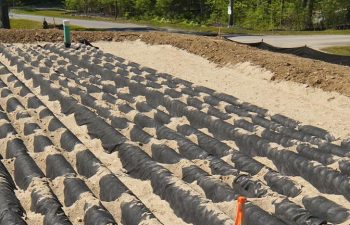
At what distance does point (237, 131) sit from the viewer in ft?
27.7

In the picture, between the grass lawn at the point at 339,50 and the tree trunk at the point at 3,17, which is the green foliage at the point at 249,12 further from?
the tree trunk at the point at 3,17

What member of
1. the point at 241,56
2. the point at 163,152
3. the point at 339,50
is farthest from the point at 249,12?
the point at 163,152

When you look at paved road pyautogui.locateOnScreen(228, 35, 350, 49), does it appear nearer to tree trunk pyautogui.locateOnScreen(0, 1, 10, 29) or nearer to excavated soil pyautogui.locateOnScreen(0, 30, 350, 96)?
excavated soil pyautogui.locateOnScreen(0, 30, 350, 96)

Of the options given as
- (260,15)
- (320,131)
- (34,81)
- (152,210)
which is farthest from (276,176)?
(260,15)

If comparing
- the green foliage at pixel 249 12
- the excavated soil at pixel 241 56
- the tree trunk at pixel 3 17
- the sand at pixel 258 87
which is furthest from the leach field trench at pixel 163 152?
the green foliage at pixel 249 12

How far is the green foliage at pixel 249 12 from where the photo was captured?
44594mm

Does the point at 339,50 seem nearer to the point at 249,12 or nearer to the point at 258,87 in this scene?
the point at 258,87

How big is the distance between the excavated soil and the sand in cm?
30

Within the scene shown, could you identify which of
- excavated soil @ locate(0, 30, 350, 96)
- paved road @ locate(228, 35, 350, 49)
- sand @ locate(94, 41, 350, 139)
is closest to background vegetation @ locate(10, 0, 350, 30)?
paved road @ locate(228, 35, 350, 49)

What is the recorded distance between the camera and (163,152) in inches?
283

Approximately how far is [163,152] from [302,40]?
1101 inches

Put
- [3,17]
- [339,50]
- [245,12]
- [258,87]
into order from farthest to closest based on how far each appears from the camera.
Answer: [245,12] < [339,50] < [3,17] < [258,87]

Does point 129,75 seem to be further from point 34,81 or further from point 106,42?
point 106,42

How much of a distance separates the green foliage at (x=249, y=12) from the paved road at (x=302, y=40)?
8.82m
